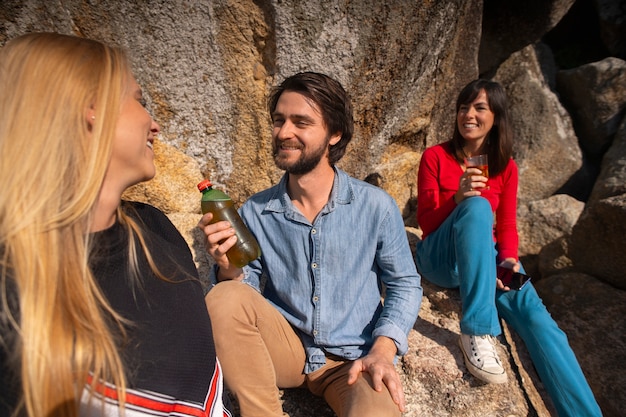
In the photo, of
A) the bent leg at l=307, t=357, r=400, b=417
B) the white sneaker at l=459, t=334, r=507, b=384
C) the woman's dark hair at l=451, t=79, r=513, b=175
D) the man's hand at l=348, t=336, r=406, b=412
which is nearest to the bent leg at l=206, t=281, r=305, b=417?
the bent leg at l=307, t=357, r=400, b=417

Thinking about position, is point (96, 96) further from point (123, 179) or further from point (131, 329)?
point (131, 329)

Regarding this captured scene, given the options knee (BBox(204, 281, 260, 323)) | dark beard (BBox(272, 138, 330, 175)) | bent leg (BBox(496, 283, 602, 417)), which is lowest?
bent leg (BBox(496, 283, 602, 417))

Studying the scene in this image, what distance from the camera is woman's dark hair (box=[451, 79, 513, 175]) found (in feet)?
11.0

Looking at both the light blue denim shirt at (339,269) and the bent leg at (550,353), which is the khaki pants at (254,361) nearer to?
the light blue denim shirt at (339,269)

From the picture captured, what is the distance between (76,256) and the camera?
4.20 feet

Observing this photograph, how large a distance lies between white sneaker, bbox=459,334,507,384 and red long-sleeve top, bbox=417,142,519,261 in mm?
870

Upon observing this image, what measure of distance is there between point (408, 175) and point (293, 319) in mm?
2388

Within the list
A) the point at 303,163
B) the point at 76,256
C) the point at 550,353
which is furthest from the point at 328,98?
the point at 550,353

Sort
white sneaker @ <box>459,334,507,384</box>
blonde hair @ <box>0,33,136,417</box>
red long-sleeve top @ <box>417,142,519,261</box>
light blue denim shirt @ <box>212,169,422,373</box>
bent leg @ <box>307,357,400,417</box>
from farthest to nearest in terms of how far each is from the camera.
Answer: red long-sleeve top @ <box>417,142,519,261</box>
white sneaker @ <box>459,334,507,384</box>
light blue denim shirt @ <box>212,169,422,373</box>
bent leg @ <box>307,357,400,417</box>
blonde hair @ <box>0,33,136,417</box>

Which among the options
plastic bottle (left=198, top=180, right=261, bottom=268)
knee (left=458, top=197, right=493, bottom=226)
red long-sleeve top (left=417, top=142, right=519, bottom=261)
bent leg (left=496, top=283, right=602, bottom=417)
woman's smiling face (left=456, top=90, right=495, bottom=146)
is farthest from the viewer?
woman's smiling face (left=456, top=90, right=495, bottom=146)

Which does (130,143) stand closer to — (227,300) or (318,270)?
(227,300)

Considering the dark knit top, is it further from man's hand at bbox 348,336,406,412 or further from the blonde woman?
man's hand at bbox 348,336,406,412

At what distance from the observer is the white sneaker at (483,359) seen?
2379 mm

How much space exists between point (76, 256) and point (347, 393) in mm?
1326
